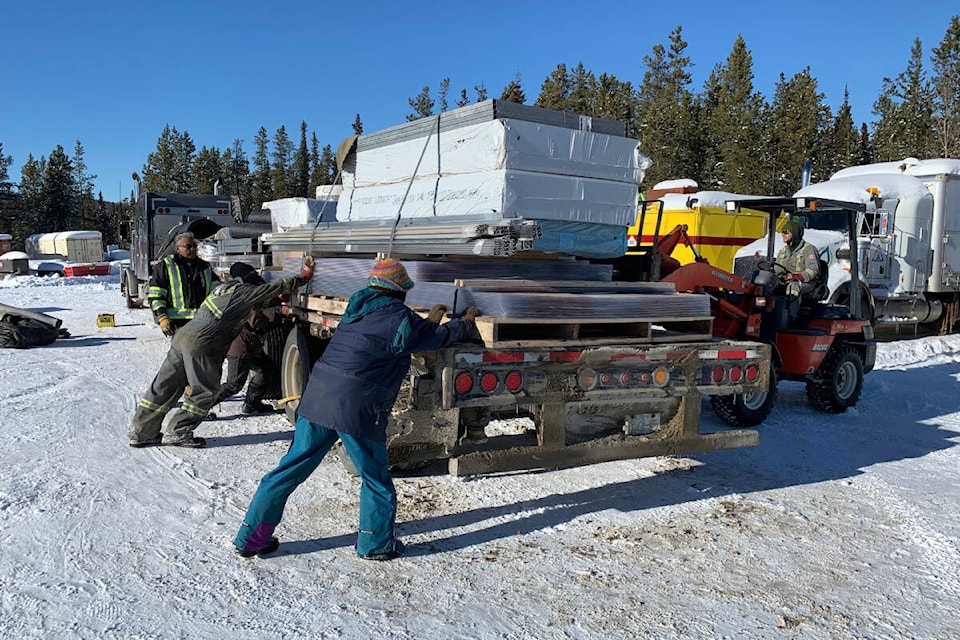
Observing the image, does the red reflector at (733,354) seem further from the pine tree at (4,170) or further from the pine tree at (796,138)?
the pine tree at (4,170)

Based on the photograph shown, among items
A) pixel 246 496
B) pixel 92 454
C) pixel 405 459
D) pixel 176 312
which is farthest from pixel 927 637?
pixel 176 312

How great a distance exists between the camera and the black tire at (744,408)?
7.19 meters

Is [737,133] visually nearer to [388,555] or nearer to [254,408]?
[254,408]

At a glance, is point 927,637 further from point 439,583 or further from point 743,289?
point 743,289

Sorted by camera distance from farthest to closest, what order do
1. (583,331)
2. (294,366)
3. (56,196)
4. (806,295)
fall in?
(56,196)
(806,295)
(294,366)
(583,331)

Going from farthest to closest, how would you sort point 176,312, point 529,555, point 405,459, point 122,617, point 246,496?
1. point 176,312
2. point 246,496
3. point 405,459
4. point 529,555
5. point 122,617

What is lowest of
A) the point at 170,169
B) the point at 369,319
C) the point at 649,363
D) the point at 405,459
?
the point at 405,459

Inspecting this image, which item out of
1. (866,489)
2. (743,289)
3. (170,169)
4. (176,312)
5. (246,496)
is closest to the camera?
(246,496)

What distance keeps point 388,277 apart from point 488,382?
84 cm

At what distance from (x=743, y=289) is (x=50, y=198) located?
217 feet

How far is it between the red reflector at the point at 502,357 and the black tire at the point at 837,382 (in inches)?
197

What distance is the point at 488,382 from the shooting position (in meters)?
4.27

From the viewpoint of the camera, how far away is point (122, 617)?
10.8ft

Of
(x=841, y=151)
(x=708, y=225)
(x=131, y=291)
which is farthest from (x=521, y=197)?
(x=841, y=151)
